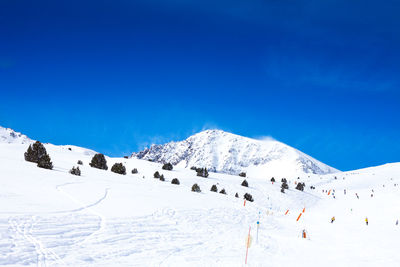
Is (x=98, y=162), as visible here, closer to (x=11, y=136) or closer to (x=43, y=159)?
(x=43, y=159)

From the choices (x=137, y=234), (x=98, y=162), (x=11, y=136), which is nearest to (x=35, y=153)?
(x=98, y=162)

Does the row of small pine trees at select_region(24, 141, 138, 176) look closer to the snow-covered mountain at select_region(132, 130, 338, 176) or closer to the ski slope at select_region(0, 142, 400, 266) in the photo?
the ski slope at select_region(0, 142, 400, 266)

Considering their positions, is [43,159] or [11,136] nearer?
[43,159]

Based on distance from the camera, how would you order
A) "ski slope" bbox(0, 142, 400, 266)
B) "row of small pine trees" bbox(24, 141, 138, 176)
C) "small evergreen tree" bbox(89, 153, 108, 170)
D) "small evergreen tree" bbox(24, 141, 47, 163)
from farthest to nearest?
"small evergreen tree" bbox(89, 153, 108, 170) → "small evergreen tree" bbox(24, 141, 47, 163) → "row of small pine trees" bbox(24, 141, 138, 176) → "ski slope" bbox(0, 142, 400, 266)

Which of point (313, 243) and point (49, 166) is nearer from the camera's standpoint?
point (313, 243)

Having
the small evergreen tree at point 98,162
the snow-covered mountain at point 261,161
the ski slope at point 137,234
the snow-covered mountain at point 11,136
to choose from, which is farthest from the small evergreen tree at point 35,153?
the snow-covered mountain at point 11,136

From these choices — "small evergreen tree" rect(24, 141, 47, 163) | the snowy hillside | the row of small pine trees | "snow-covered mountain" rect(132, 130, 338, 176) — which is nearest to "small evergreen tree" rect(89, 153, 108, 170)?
the row of small pine trees

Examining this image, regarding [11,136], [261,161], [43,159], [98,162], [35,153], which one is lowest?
[43,159]

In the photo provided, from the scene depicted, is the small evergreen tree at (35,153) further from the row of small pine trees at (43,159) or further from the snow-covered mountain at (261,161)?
the snow-covered mountain at (261,161)

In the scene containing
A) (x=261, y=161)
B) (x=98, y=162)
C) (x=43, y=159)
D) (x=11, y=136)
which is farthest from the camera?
(x=261, y=161)

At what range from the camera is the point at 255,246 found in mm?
13492

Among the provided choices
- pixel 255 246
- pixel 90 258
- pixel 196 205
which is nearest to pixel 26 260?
pixel 90 258

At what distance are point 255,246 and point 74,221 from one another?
8.66 metres

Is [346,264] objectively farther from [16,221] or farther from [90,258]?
[16,221]
